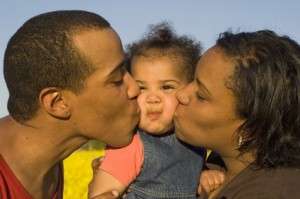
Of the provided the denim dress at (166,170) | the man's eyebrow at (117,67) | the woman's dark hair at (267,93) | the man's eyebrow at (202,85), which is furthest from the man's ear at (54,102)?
the woman's dark hair at (267,93)

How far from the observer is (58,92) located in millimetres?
4172

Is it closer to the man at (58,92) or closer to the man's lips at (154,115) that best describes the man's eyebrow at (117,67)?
the man at (58,92)

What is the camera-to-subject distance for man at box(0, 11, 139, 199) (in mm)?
4121

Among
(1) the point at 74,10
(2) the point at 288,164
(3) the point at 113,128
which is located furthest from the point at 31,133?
(2) the point at 288,164

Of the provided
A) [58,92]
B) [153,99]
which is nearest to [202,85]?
[153,99]

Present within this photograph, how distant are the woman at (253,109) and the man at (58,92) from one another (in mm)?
544

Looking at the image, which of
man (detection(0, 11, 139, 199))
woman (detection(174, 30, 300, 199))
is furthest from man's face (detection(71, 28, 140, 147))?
woman (detection(174, 30, 300, 199))

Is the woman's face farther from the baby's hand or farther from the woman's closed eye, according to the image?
the baby's hand

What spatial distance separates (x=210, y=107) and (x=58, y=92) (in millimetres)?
1027

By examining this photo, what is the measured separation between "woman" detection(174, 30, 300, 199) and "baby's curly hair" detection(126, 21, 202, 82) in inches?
25.9

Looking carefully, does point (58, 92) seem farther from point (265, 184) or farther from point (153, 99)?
point (265, 184)

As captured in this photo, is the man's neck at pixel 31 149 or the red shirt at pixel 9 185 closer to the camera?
the red shirt at pixel 9 185

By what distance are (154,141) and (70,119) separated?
705 mm

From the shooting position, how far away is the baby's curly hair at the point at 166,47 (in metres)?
4.71
